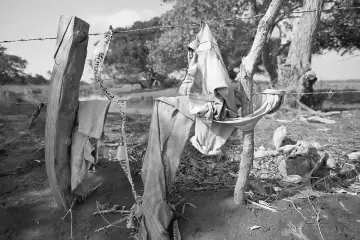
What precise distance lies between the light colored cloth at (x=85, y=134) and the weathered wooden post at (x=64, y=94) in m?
0.07

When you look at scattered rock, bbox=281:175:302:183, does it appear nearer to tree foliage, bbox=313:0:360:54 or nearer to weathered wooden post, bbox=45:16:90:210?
weathered wooden post, bbox=45:16:90:210

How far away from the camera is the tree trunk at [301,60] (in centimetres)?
695

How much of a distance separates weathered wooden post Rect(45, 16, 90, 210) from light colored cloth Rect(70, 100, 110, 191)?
0.07 m

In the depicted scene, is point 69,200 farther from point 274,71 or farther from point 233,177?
point 274,71

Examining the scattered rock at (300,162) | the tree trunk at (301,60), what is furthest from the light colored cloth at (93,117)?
the tree trunk at (301,60)

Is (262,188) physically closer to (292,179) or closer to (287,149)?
(292,179)

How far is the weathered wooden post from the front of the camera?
2076mm

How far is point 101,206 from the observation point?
8.36 ft

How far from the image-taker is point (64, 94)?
7.03ft

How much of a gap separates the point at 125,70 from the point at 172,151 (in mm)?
18770

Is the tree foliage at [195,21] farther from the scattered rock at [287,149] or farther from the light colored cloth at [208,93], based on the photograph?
the light colored cloth at [208,93]

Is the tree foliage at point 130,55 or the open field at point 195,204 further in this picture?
the tree foliage at point 130,55

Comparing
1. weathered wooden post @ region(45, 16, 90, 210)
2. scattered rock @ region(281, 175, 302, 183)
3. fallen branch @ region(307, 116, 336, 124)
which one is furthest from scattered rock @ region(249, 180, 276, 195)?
fallen branch @ region(307, 116, 336, 124)

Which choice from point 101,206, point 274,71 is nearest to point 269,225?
point 101,206
